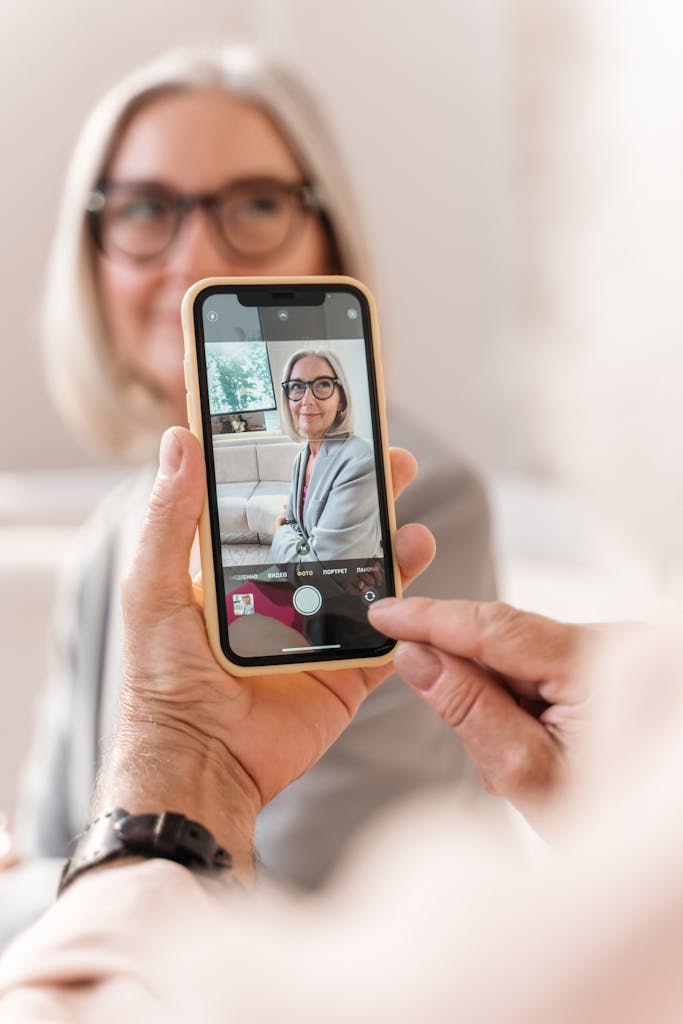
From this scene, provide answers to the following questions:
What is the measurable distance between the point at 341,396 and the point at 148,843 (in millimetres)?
204

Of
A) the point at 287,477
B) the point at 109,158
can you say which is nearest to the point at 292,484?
the point at 287,477

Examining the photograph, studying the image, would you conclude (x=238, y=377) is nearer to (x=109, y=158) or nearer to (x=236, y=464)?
(x=236, y=464)

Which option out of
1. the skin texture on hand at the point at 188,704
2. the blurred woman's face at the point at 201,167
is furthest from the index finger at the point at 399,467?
the blurred woman's face at the point at 201,167

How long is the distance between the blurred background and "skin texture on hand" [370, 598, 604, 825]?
0.50 meters

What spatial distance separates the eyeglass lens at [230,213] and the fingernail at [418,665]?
524 millimetres

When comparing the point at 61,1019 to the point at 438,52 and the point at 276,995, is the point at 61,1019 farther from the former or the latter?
the point at 438,52

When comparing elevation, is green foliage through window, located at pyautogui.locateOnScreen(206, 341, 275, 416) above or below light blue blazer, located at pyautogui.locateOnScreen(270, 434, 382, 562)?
above

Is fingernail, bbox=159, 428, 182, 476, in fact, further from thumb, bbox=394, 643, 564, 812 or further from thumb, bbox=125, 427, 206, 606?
thumb, bbox=394, 643, 564, 812

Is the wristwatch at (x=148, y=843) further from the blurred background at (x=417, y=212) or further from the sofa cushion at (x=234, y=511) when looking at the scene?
the blurred background at (x=417, y=212)

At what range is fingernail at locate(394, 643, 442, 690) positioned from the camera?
40cm

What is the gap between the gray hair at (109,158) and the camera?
2.88 feet

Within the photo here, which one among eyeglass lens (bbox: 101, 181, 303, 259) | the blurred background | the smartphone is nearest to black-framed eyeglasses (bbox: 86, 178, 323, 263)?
eyeglass lens (bbox: 101, 181, 303, 259)

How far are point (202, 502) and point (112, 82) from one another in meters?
1.44

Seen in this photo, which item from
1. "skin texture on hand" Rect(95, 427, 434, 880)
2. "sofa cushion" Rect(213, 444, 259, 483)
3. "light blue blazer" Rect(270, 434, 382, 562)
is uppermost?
"sofa cushion" Rect(213, 444, 259, 483)
